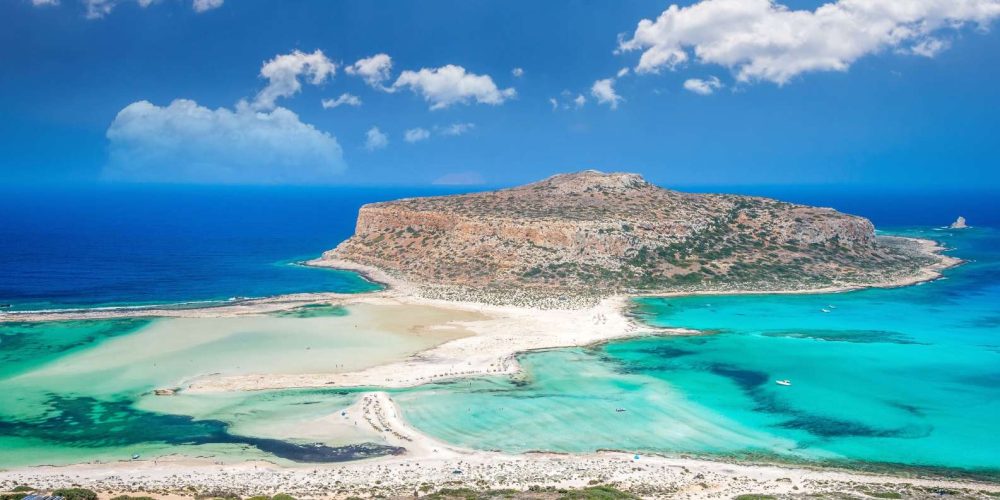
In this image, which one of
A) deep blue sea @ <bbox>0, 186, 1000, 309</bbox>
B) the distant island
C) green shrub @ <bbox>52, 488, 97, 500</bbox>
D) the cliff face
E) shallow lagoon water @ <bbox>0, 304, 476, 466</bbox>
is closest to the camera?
green shrub @ <bbox>52, 488, 97, 500</bbox>

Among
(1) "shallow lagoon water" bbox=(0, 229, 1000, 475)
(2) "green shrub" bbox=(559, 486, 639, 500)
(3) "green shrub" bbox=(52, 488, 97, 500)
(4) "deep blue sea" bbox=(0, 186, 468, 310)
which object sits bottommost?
(2) "green shrub" bbox=(559, 486, 639, 500)

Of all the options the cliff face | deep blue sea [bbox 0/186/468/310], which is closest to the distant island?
the cliff face

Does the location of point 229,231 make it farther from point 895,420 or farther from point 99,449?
point 895,420

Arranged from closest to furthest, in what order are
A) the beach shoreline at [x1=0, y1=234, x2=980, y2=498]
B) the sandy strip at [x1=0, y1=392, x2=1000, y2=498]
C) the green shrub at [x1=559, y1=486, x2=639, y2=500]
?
1. the green shrub at [x1=559, y1=486, x2=639, y2=500]
2. the sandy strip at [x1=0, y1=392, x2=1000, y2=498]
3. the beach shoreline at [x1=0, y1=234, x2=980, y2=498]

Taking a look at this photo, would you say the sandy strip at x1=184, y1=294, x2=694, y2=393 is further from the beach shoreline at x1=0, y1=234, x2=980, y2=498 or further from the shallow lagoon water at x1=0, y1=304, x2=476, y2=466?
the beach shoreline at x1=0, y1=234, x2=980, y2=498

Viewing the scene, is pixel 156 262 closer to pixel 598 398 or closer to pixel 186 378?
pixel 186 378

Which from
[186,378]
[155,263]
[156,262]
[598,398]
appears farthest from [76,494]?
[156,262]

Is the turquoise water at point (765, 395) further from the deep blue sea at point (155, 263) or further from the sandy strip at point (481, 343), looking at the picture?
the deep blue sea at point (155, 263)

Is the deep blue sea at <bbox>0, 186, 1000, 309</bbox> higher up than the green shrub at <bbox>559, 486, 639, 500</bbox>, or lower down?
higher up
